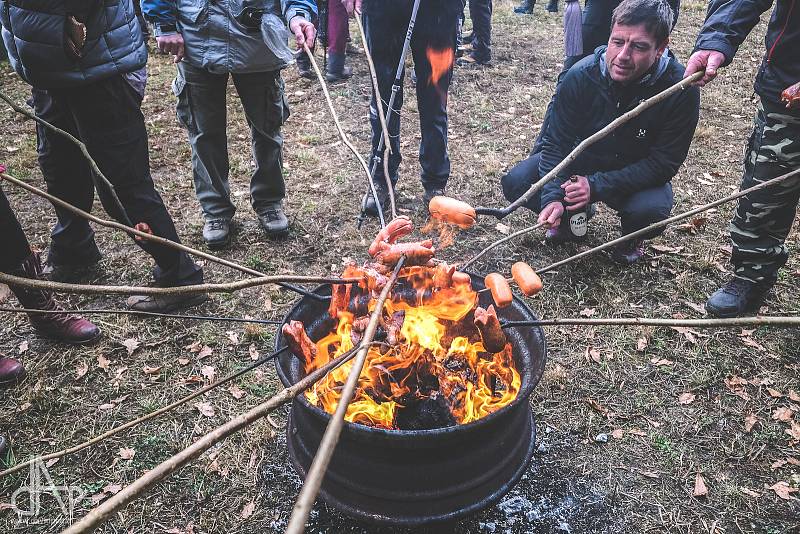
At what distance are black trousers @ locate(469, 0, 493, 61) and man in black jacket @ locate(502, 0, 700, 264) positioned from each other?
531 cm

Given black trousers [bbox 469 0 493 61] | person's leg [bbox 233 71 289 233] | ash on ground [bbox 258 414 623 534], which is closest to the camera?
ash on ground [bbox 258 414 623 534]

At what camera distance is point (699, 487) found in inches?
117

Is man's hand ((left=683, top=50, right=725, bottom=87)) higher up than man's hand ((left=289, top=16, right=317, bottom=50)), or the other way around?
man's hand ((left=289, top=16, right=317, bottom=50))

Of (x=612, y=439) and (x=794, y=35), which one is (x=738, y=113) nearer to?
(x=794, y=35)

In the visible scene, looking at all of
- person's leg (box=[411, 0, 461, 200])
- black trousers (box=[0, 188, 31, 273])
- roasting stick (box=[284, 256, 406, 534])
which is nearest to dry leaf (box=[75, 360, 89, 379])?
black trousers (box=[0, 188, 31, 273])

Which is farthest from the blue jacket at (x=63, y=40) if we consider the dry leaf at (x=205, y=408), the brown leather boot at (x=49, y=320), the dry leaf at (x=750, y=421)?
the dry leaf at (x=750, y=421)

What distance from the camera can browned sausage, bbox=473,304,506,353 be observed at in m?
2.28

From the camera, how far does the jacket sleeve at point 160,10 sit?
3.81 meters

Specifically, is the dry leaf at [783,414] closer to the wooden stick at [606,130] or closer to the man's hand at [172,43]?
the wooden stick at [606,130]

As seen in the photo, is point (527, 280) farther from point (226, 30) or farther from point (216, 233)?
point (216, 233)

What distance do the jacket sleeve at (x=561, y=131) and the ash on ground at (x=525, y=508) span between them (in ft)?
6.89

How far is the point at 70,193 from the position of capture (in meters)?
4.03

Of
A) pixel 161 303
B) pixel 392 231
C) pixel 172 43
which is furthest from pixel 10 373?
pixel 392 231

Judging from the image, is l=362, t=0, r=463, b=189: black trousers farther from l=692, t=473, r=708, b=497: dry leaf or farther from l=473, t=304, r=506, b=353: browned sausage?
l=692, t=473, r=708, b=497: dry leaf
